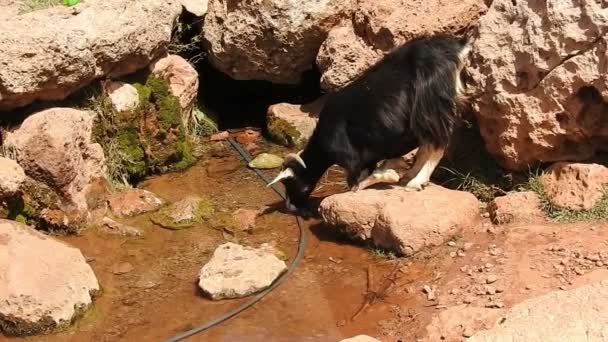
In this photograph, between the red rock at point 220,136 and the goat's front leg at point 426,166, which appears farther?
the red rock at point 220,136

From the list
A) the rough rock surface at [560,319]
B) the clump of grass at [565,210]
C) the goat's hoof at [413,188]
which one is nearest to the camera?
the rough rock surface at [560,319]

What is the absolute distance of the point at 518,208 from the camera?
262 inches

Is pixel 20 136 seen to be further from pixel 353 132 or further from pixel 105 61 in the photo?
pixel 353 132

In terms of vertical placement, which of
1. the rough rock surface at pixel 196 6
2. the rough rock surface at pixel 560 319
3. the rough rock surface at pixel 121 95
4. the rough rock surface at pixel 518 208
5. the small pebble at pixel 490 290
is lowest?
the rough rock surface at pixel 121 95

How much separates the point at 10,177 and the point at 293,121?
3.17 m

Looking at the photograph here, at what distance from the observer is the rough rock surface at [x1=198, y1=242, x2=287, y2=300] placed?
6.38 m

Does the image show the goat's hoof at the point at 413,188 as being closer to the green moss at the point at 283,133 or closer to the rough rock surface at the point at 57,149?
the green moss at the point at 283,133

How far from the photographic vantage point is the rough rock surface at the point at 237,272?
20.9ft

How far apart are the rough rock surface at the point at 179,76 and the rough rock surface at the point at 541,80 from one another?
10.3ft

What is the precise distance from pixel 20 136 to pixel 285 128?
285cm

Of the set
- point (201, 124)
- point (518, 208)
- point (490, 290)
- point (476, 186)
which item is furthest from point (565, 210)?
point (201, 124)

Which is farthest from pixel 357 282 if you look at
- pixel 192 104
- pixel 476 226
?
pixel 192 104

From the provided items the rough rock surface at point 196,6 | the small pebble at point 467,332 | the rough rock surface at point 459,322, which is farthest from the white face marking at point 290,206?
the small pebble at point 467,332

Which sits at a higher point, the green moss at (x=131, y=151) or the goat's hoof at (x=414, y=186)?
the goat's hoof at (x=414, y=186)
